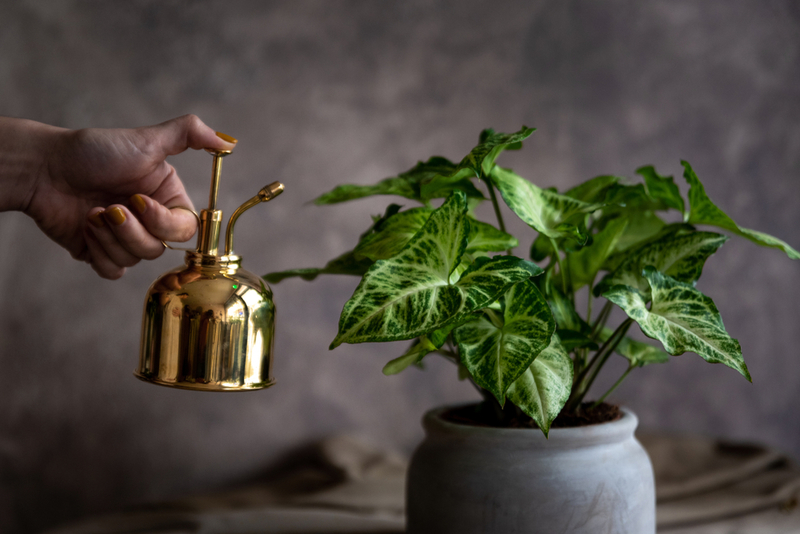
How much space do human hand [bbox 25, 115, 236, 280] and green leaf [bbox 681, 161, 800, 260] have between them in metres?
0.53

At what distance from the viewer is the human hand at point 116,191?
0.77 meters

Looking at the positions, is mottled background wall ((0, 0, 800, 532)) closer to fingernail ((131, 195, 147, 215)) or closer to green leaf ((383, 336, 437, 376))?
fingernail ((131, 195, 147, 215))

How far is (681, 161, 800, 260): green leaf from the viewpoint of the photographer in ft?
2.32

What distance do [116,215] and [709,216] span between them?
2.32 feet

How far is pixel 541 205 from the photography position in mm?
736

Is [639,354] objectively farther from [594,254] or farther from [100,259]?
[100,259]

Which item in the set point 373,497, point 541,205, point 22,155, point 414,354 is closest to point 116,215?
point 22,155

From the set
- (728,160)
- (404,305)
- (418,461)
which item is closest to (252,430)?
(418,461)

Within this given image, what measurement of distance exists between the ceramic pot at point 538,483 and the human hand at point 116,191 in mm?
434

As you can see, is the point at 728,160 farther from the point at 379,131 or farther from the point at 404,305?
the point at 404,305

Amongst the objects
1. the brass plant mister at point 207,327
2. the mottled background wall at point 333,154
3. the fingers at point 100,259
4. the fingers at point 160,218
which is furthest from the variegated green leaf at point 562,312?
the mottled background wall at point 333,154

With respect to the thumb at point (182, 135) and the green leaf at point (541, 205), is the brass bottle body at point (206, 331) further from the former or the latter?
the green leaf at point (541, 205)

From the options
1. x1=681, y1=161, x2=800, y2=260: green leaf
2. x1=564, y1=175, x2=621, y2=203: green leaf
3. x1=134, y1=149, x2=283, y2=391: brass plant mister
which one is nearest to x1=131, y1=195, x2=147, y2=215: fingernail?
x1=134, y1=149, x2=283, y2=391: brass plant mister

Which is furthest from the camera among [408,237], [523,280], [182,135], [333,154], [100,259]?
[333,154]
